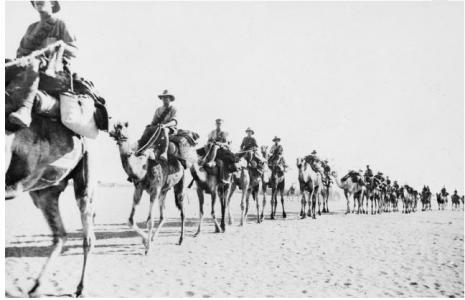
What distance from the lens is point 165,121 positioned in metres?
9.89

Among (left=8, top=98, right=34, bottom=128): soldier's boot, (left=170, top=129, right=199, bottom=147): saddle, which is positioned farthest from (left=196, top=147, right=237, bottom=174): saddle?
(left=8, top=98, right=34, bottom=128): soldier's boot

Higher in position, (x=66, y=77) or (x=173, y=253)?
(x=66, y=77)

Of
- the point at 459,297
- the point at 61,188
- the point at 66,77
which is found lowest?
the point at 459,297

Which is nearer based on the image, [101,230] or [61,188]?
[61,188]

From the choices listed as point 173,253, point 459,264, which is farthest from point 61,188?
point 459,264

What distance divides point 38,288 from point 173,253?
3834mm

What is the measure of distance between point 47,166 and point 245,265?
174 inches

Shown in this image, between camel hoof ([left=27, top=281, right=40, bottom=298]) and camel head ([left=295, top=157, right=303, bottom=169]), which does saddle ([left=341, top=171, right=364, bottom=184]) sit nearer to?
camel head ([left=295, top=157, right=303, bottom=169])

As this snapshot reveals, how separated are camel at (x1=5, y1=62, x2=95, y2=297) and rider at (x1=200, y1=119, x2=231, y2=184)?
6850mm

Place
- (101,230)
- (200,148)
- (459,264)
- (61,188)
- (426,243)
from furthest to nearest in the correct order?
1. (200,148)
2. (101,230)
3. (426,243)
4. (459,264)
5. (61,188)

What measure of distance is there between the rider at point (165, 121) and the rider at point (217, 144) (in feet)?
9.67

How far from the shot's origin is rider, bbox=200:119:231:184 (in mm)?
12875

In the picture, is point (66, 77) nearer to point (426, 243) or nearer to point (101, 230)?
point (101, 230)

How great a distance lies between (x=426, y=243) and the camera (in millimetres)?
11359
